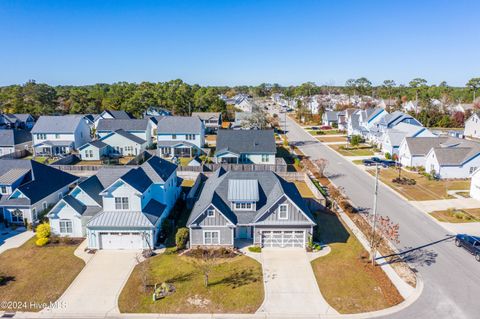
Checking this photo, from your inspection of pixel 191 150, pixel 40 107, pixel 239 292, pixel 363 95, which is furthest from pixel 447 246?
pixel 363 95

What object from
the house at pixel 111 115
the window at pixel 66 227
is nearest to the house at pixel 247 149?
the window at pixel 66 227

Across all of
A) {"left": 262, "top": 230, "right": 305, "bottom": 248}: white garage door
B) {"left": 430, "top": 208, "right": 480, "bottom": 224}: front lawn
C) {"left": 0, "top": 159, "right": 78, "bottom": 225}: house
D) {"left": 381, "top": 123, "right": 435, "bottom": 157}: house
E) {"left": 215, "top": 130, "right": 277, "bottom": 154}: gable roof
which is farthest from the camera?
{"left": 381, "top": 123, "right": 435, "bottom": 157}: house

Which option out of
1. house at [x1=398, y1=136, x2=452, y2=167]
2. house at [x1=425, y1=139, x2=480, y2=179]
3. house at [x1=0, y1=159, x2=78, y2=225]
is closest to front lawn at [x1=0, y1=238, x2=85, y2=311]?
house at [x1=0, y1=159, x2=78, y2=225]

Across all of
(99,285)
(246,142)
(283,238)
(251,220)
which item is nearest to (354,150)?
(246,142)

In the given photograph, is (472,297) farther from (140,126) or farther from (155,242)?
(140,126)

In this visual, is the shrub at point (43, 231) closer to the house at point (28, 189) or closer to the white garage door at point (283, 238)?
the house at point (28, 189)

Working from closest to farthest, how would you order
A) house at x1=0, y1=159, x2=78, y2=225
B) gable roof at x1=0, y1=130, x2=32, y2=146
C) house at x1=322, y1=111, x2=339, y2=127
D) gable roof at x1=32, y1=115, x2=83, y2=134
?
house at x1=0, y1=159, x2=78, y2=225 → gable roof at x1=0, y1=130, x2=32, y2=146 → gable roof at x1=32, y1=115, x2=83, y2=134 → house at x1=322, y1=111, x2=339, y2=127

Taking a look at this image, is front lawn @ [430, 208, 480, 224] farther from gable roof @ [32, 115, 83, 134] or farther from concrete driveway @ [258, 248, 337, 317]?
gable roof @ [32, 115, 83, 134]

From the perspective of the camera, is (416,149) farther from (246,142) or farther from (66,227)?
(66,227)
